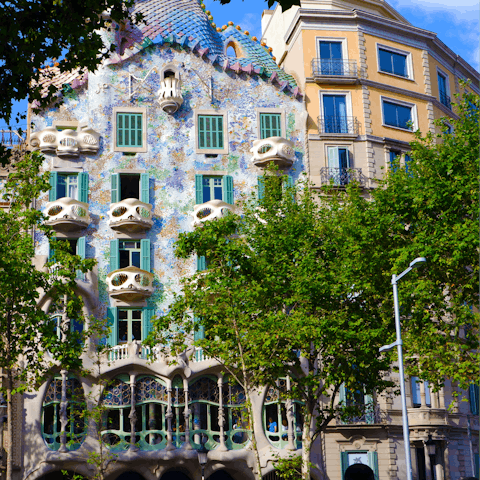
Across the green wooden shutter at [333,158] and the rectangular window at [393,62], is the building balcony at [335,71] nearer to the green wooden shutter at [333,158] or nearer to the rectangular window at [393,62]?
the rectangular window at [393,62]

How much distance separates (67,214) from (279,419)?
12541mm

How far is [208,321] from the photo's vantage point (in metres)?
27.9

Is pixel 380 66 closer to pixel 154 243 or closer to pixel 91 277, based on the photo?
pixel 154 243

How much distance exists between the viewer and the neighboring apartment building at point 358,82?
38.3 metres

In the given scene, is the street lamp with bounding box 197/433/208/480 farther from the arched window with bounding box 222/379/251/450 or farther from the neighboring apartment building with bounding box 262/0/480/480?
the neighboring apartment building with bounding box 262/0/480/480

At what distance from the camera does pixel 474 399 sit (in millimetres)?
38938

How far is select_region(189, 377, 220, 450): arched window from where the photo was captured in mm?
32844

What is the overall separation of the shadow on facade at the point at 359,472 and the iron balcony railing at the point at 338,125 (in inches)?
611

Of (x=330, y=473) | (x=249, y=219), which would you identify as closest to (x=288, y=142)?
(x=249, y=219)

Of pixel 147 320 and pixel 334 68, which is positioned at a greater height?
pixel 334 68

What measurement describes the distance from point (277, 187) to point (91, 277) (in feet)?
29.1

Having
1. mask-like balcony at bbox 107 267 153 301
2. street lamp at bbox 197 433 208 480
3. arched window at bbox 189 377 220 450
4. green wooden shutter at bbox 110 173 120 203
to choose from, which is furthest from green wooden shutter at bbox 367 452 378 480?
green wooden shutter at bbox 110 173 120 203

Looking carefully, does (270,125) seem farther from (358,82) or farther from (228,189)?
(358,82)

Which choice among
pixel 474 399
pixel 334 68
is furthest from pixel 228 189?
pixel 474 399
